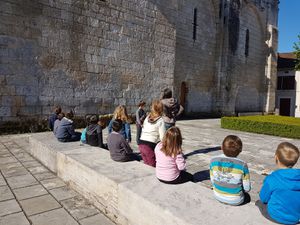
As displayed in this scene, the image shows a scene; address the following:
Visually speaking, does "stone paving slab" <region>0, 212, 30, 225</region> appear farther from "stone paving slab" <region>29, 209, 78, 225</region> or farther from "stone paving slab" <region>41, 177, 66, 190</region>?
"stone paving slab" <region>41, 177, 66, 190</region>

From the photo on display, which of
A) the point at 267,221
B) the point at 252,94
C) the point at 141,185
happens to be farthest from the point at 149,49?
the point at 252,94

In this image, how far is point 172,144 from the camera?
3.12 metres

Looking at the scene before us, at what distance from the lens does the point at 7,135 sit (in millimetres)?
7965

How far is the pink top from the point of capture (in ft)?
10.1

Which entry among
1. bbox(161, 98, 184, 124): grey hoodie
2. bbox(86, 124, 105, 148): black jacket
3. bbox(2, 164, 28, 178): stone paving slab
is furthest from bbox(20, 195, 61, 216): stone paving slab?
bbox(161, 98, 184, 124): grey hoodie

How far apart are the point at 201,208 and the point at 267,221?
22.8 inches

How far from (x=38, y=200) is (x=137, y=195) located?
1681 millimetres

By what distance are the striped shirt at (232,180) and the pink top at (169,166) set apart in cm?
60

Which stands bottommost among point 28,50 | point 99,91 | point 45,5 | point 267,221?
point 267,221

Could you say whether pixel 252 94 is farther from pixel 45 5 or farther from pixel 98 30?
pixel 45 5

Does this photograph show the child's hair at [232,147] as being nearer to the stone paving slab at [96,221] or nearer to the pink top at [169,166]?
the pink top at [169,166]

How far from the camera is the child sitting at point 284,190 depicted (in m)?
2.12

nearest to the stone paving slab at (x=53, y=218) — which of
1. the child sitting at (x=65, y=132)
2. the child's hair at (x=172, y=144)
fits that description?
the child's hair at (x=172, y=144)

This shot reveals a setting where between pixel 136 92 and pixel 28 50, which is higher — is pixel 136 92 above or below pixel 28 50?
below
